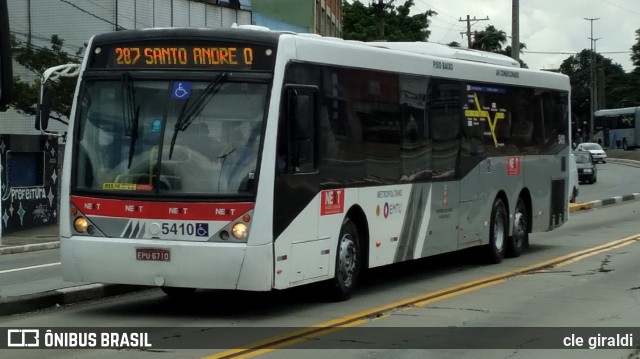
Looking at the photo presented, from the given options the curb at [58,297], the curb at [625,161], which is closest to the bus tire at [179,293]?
the curb at [58,297]

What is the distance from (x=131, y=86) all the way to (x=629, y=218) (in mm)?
20509

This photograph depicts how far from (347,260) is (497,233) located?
5.57 meters

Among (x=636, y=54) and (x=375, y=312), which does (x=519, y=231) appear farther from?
(x=636, y=54)

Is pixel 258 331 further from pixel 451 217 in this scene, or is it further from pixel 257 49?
pixel 451 217

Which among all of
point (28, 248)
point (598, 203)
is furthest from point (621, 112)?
point (28, 248)

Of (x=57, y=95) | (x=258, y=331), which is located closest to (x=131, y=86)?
(x=258, y=331)

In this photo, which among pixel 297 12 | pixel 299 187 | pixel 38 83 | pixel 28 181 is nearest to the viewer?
pixel 299 187

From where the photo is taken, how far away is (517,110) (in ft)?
57.4

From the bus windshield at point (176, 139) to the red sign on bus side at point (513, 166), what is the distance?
761 centimetres

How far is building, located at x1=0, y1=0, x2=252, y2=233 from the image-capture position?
2488 centimetres

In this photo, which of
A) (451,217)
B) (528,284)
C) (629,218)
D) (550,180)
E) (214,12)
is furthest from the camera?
(214,12)

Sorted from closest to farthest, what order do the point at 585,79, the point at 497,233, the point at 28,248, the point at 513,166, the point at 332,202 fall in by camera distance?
the point at 332,202, the point at 497,233, the point at 513,166, the point at 28,248, the point at 585,79

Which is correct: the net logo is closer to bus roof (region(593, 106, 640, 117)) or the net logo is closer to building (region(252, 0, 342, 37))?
building (region(252, 0, 342, 37))

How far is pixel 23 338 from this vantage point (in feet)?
31.0
